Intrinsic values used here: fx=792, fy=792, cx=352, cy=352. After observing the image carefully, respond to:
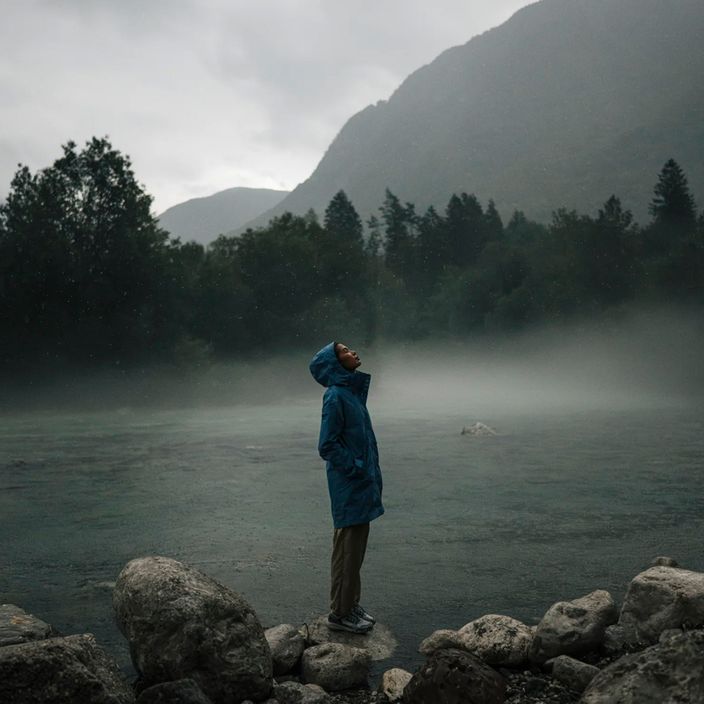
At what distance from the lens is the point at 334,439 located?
243 inches

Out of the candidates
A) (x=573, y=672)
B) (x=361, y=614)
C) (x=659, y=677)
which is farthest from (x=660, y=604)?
(x=361, y=614)

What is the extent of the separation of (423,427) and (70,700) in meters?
26.1

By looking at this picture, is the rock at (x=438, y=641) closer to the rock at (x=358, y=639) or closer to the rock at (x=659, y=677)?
the rock at (x=358, y=639)

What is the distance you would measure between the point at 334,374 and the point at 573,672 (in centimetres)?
276

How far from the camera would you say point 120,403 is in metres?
47.8

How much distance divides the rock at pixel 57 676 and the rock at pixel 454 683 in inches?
66.9

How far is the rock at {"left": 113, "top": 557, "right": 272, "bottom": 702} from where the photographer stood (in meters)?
5.17

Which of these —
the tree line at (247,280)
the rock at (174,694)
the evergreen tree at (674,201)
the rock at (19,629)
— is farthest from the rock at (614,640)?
the evergreen tree at (674,201)

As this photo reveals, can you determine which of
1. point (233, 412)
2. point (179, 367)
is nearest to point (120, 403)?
point (179, 367)

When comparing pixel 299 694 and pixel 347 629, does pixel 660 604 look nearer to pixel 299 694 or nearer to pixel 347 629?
pixel 347 629

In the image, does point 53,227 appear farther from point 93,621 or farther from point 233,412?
point 93,621

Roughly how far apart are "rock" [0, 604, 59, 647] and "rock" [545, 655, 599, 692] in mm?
3622

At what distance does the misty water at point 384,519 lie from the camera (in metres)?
7.78

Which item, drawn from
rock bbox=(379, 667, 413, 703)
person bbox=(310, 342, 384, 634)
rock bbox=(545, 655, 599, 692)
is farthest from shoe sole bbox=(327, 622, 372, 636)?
rock bbox=(545, 655, 599, 692)
